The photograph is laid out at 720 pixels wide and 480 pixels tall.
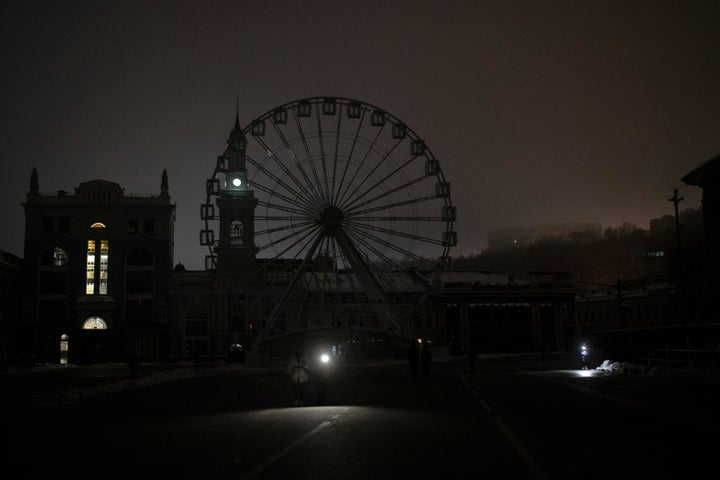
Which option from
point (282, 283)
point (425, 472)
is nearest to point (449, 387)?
point (425, 472)

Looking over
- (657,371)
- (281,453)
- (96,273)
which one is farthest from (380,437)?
(96,273)

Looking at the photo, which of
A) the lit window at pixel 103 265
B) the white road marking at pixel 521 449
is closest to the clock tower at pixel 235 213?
the lit window at pixel 103 265

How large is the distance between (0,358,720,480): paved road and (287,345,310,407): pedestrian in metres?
0.45

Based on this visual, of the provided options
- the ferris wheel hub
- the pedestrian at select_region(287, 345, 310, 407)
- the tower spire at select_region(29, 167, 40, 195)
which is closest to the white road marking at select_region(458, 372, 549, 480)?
the pedestrian at select_region(287, 345, 310, 407)

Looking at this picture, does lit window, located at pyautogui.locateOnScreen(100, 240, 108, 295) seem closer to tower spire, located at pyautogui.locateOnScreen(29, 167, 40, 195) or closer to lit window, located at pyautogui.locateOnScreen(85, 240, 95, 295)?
lit window, located at pyautogui.locateOnScreen(85, 240, 95, 295)

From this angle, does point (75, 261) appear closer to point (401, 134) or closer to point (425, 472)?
point (401, 134)

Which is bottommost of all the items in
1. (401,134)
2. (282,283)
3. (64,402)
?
(64,402)

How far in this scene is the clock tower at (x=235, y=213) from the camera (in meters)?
56.1

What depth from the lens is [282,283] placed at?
96312 mm

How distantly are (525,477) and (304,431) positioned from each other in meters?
6.24

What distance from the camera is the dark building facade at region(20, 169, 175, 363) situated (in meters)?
86.9

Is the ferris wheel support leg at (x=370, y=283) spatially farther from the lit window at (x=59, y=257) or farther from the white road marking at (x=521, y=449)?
the lit window at (x=59, y=257)

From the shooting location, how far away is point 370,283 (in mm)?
57188

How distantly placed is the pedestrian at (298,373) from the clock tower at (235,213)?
3120 centimetres
